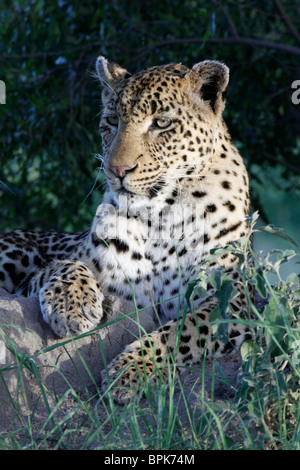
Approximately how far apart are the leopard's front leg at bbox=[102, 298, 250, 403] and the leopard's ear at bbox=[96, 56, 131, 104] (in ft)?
5.84

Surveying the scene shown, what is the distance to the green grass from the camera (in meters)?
3.58

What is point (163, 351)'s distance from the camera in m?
4.70

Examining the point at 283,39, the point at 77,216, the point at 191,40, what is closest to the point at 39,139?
the point at 77,216

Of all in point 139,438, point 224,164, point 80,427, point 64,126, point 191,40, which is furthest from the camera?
point 64,126

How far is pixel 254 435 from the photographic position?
143 inches

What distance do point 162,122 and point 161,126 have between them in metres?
0.03

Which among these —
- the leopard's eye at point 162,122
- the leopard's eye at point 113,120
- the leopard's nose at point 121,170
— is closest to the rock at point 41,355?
the leopard's nose at point 121,170

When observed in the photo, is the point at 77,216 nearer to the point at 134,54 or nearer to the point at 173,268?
the point at 134,54

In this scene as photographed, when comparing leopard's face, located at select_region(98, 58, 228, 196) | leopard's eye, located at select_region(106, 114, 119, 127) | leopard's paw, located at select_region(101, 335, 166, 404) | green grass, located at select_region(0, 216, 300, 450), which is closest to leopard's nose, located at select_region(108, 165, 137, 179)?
leopard's face, located at select_region(98, 58, 228, 196)

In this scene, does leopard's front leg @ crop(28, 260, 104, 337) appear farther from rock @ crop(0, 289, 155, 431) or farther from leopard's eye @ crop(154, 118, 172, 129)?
leopard's eye @ crop(154, 118, 172, 129)

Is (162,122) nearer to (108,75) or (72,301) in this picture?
(108,75)

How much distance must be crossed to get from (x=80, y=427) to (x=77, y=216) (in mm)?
5729

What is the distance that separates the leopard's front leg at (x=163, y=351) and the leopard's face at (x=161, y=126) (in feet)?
3.03

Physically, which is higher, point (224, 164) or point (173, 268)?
Result: point (224, 164)
